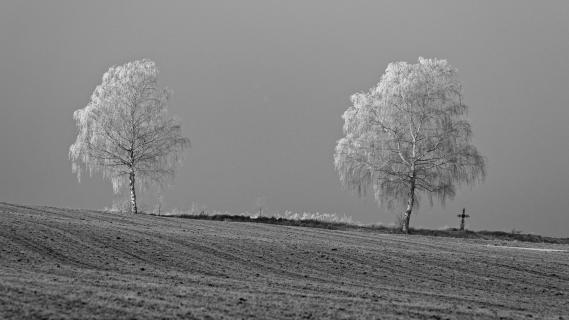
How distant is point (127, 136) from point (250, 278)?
3305 centimetres

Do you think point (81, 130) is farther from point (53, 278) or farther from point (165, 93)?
point (53, 278)

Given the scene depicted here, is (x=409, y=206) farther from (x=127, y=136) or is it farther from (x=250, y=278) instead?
(x=250, y=278)

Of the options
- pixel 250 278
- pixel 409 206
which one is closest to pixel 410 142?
pixel 409 206

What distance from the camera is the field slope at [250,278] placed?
554 inches

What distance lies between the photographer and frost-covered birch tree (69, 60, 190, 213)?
167 feet

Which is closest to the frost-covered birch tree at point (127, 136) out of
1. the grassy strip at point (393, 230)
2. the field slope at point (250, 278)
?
the grassy strip at point (393, 230)

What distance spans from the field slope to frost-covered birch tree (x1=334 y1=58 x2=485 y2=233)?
15844 millimetres

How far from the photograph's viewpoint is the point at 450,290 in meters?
20.7

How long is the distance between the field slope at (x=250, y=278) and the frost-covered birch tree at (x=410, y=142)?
52.0 feet

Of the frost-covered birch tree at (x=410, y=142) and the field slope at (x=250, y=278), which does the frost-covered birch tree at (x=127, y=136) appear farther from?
the field slope at (x=250, y=278)

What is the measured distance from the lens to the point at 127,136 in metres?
51.4

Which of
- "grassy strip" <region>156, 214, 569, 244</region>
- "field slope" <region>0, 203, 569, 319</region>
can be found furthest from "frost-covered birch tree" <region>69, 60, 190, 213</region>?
"field slope" <region>0, 203, 569, 319</region>

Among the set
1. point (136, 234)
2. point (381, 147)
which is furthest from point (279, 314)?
point (381, 147)

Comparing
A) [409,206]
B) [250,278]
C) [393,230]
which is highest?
[409,206]
